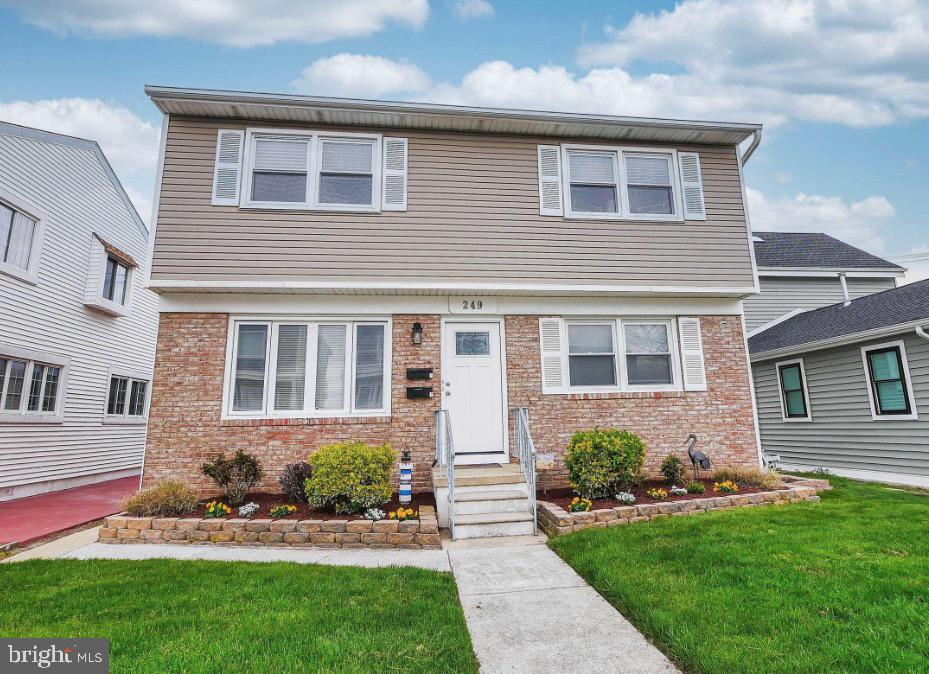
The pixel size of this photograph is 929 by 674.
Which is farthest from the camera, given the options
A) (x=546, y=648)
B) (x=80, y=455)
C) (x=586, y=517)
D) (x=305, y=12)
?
(x=80, y=455)

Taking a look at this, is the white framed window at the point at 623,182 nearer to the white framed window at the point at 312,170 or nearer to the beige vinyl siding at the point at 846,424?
the white framed window at the point at 312,170

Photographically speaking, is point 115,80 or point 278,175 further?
point 115,80

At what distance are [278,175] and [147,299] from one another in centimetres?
863

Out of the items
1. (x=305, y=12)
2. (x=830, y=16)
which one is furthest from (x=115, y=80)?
(x=830, y=16)

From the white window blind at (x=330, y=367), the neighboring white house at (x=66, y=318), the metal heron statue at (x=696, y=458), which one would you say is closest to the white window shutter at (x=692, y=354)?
the metal heron statue at (x=696, y=458)

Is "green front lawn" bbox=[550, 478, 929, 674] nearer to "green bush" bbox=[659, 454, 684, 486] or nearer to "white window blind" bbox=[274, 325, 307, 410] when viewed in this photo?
"green bush" bbox=[659, 454, 684, 486]

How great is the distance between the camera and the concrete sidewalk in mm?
2652

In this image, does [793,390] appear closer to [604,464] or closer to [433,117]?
[604,464]

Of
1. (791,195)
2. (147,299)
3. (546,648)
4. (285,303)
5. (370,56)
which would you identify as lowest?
(546,648)

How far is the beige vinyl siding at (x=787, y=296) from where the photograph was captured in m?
14.4

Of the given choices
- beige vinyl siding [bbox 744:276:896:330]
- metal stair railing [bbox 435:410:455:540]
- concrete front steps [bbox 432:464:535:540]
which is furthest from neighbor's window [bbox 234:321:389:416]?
beige vinyl siding [bbox 744:276:896:330]

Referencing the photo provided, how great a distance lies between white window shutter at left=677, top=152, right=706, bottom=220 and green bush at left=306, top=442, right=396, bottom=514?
22.4 feet

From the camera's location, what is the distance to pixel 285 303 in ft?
24.3

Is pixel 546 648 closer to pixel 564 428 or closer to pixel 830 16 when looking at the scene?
pixel 564 428
